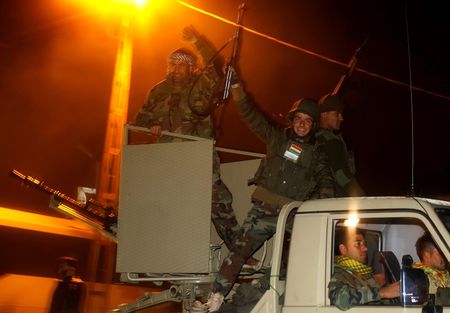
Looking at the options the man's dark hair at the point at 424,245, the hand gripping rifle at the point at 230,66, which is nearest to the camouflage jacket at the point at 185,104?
the hand gripping rifle at the point at 230,66

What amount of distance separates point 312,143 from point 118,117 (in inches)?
365

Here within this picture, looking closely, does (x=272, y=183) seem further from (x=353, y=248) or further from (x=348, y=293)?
(x=348, y=293)

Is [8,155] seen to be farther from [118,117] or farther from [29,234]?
[118,117]

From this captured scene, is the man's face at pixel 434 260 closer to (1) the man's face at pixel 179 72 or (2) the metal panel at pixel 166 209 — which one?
(2) the metal panel at pixel 166 209

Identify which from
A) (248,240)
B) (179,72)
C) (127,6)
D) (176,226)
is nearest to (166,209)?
(176,226)

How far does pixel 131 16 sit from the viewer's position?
12859mm

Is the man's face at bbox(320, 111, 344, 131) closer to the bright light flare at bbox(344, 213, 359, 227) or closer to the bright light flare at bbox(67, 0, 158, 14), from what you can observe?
the bright light flare at bbox(344, 213, 359, 227)

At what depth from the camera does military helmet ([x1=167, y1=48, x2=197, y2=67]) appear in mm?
5461

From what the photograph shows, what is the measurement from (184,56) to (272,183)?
1864 mm

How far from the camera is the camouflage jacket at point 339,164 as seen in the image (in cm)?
455

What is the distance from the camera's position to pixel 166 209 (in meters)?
4.18

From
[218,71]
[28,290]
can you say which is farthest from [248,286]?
[28,290]

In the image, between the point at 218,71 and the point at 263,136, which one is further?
the point at 218,71

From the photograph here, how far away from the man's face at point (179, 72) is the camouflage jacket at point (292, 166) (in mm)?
1138
